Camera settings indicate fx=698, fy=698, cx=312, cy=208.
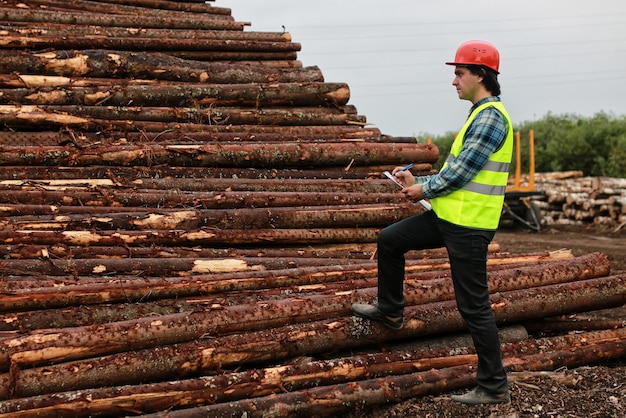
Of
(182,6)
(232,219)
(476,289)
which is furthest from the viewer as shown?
(182,6)

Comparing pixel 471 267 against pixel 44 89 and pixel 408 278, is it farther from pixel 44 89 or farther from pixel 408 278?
pixel 44 89

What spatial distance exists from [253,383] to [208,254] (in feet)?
5.36

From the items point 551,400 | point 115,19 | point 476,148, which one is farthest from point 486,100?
point 115,19

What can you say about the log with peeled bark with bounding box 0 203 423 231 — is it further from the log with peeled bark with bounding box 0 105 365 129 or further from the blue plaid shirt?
the blue plaid shirt

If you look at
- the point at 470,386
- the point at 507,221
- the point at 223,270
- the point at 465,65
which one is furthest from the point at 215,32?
the point at 507,221

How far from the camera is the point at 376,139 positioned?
782 cm

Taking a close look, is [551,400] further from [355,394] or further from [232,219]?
[232,219]

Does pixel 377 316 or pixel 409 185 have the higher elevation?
pixel 409 185

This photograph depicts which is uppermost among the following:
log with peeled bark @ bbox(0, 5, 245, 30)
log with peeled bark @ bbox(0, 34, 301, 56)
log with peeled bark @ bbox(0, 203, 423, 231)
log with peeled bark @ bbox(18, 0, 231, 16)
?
log with peeled bark @ bbox(18, 0, 231, 16)

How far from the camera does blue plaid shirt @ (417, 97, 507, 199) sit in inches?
161

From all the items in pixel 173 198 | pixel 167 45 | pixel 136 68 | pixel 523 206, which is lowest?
pixel 523 206

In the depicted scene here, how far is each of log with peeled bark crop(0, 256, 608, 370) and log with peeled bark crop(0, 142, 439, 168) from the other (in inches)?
92.2

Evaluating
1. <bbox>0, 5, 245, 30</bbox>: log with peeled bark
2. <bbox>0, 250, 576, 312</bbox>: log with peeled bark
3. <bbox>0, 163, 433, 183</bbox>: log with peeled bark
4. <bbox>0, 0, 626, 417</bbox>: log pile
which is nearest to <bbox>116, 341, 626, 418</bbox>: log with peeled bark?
<bbox>0, 0, 626, 417</bbox>: log pile

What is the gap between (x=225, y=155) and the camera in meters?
6.83
